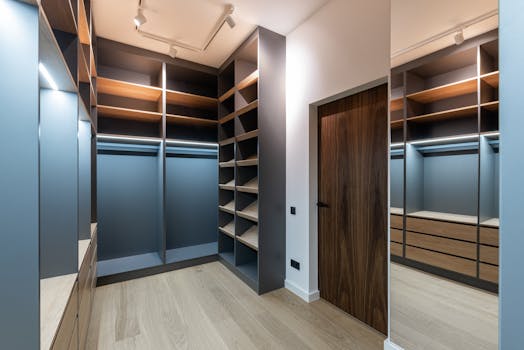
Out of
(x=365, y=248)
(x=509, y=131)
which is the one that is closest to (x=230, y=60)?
(x=365, y=248)

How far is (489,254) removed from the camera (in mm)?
1102

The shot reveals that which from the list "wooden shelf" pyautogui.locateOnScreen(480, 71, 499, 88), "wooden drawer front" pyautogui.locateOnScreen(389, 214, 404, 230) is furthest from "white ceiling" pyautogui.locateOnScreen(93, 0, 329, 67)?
"wooden drawer front" pyautogui.locateOnScreen(389, 214, 404, 230)

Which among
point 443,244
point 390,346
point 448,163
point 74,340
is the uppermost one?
point 448,163

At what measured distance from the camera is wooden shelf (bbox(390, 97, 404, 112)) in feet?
5.17

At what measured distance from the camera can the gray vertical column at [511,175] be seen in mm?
705

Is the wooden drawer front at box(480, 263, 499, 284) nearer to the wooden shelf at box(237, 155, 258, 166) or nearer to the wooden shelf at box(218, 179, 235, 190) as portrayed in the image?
the wooden shelf at box(237, 155, 258, 166)

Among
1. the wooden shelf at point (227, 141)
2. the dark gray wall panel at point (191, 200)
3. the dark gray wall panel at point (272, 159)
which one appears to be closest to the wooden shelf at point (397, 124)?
the dark gray wall panel at point (272, 159)

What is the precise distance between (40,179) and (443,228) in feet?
6.93

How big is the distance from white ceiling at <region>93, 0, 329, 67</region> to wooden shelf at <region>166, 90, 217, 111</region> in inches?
24.2

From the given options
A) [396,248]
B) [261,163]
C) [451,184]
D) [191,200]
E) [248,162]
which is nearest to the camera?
[451,184]

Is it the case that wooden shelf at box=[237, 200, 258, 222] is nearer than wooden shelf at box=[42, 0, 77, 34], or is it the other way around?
wooden shelf at box=[42, 0, 77, 34]

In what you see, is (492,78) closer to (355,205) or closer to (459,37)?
(459,37)

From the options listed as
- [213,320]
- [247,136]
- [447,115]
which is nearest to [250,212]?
[247,136]

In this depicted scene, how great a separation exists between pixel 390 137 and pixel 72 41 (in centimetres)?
213
